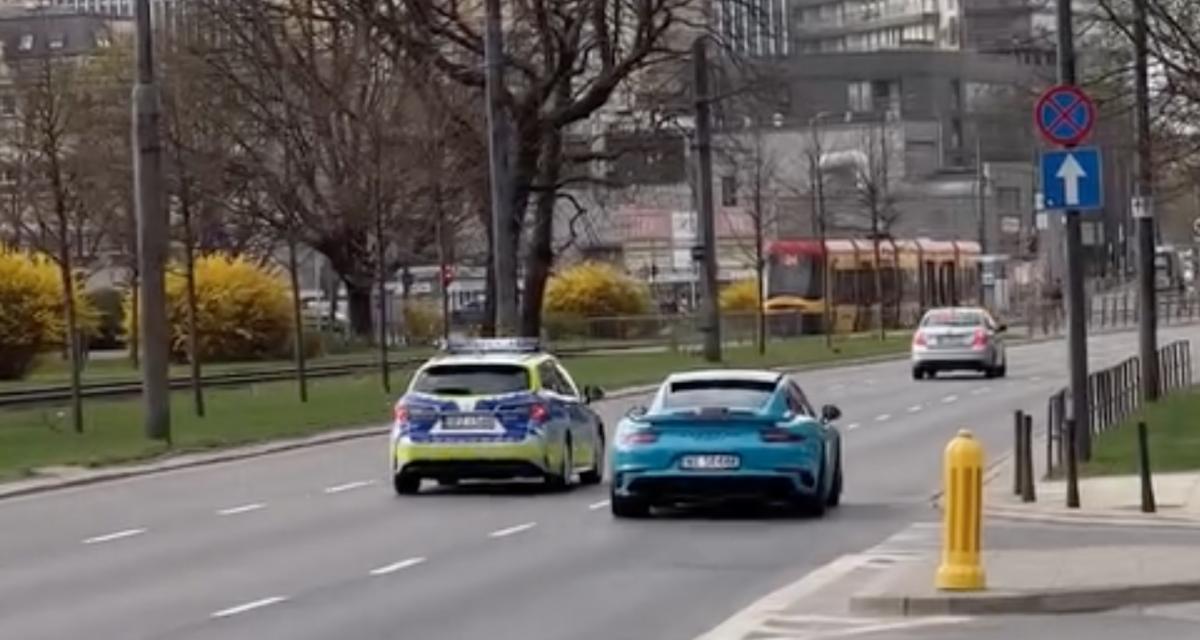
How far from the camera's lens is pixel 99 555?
21891mm

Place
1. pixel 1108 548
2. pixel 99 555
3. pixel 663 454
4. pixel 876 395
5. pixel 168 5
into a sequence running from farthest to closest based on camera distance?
pixel 168 5 → pixel 876 395 → pixel 663 454 → pixel 99 555 → pixel 1108 548

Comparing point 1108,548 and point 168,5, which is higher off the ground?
point 168,5

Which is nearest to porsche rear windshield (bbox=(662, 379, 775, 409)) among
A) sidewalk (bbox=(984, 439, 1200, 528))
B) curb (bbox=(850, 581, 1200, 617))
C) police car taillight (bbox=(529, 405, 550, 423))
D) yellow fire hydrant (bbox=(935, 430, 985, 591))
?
sidewalk (bbox=(984, 439, 1200, 528))

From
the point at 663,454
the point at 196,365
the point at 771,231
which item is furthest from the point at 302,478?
the point at 771,231

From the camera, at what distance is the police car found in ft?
Result: 89.7

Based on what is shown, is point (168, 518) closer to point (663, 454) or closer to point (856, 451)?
point (663, 454)

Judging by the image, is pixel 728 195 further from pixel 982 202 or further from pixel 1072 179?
pixel 1072 179

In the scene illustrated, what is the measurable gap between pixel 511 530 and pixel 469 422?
405 centimetres

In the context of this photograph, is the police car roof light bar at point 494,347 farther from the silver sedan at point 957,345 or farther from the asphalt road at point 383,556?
the silver sedan at point 957,345

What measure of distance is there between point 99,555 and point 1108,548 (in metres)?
7.97

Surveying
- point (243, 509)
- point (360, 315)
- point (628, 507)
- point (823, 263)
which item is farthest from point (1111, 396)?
point (823, 263)

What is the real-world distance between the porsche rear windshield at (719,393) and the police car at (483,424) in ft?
8.92

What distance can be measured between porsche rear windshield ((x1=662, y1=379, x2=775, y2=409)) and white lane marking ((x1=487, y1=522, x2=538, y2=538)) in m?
1.70

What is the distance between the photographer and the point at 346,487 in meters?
29.7
